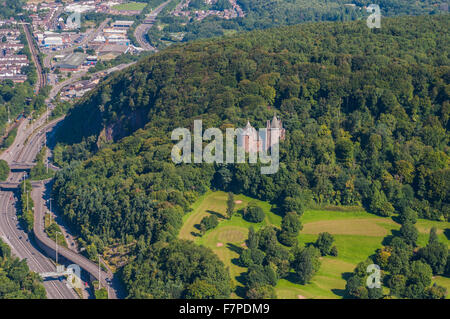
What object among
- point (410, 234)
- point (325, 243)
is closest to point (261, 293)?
point (325, 243)

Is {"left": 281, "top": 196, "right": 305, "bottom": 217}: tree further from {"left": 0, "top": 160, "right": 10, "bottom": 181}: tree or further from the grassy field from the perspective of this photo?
{"left": 0, "top": 160, "right": 10, "bottom": 181}: tree

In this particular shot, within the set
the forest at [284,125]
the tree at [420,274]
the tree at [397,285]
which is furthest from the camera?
the forest at [284,125]

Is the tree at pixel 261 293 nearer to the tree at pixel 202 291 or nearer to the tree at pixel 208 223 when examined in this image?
the tree at pixel 202 291

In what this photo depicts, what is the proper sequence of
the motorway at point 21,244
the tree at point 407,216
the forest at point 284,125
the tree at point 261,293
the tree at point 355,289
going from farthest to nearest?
the forest at point 284,125 < the tree at point 407,216 < the motorway at point 21,244 < the tree at point 355,289 < the tree at point 261,293

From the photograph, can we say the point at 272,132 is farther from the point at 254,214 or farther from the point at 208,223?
the point at 208,223

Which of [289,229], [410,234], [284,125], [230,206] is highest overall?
[284,125]

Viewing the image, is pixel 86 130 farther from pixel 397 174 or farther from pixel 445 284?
pixel 445 284

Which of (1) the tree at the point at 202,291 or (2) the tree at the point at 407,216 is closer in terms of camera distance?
(1) the tree at the point at 202,291

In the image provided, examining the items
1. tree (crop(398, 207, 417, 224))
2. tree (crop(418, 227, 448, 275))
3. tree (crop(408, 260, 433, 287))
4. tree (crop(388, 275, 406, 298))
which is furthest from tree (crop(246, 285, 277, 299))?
tree (crop(398, 207, 417, 224))

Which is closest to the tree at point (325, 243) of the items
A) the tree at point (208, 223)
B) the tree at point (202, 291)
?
the tree at point (208, 223)
